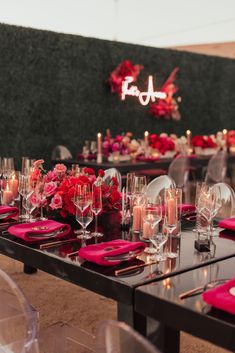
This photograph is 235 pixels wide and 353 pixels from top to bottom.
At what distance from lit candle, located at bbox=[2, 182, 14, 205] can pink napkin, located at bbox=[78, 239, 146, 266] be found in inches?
40.3

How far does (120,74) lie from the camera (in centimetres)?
713

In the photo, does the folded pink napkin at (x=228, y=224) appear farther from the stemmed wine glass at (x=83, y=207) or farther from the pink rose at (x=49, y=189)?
the pink rose at (x=49, y=189)

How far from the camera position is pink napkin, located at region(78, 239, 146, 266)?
75.4 inches

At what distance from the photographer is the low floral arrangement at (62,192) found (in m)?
2.62

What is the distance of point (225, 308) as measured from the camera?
4.91 ft

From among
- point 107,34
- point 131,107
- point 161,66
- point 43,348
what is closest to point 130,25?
point 107,34

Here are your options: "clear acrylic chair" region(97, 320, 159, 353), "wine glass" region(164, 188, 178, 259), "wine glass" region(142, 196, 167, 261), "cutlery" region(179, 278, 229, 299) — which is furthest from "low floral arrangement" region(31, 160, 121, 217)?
"clear acrylic chair" region(97, 320, 159, 353)

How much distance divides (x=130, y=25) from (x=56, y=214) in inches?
254

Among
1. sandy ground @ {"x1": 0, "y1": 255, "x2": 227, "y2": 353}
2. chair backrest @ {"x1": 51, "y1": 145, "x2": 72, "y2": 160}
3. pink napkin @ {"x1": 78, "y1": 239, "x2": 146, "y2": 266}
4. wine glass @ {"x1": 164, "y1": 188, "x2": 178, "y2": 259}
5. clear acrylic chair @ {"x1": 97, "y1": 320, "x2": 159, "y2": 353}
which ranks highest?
chair backrest @ {"x1": 51, "y1": 145, "x2": 72, "y2": 160}

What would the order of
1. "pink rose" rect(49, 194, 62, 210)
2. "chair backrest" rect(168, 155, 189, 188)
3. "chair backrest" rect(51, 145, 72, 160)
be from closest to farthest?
"pink rose" rect(49, 194, 62, 210) → "chair backrest" rect(168, 155, 189, 188) → "chair backrest" rect(51, 145, 72, 160)

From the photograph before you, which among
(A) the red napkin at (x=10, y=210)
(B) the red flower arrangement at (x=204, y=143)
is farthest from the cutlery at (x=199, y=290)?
(B) the red flower arrangement at (x=204, y=143)

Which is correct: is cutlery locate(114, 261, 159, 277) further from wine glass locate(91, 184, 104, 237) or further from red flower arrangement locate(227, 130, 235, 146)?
red flower arrangement locate(227, 130, 235, 146)

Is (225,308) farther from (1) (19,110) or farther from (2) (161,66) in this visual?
(2) (161,66)

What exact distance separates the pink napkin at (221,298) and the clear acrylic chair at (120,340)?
374mm
